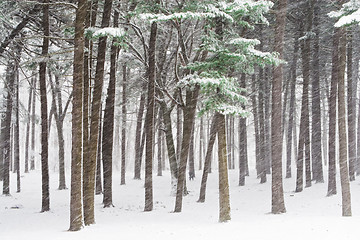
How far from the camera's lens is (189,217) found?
1300 centimetres

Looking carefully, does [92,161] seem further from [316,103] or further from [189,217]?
[316,103]

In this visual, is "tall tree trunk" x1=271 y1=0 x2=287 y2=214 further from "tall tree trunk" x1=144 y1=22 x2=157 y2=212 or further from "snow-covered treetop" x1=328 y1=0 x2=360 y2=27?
"tall tree trunk" x1=144 y1=22 x2=157 y2=212

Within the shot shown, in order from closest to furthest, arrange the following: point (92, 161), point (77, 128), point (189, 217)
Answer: point (77, 128) → point (92, 161) → point (189, 217)

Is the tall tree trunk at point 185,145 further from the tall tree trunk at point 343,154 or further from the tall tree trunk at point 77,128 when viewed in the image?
the tall tree trunk at point 77,128

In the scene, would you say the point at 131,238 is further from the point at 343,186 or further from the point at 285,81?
the point at 285,81

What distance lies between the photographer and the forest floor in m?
9.34

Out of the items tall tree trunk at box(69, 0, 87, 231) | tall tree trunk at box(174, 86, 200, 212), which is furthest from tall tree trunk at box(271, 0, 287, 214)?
tall tree trunk at box(69, 0, 87, 231)

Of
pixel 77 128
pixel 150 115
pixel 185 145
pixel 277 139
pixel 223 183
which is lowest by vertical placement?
pixel 223 183

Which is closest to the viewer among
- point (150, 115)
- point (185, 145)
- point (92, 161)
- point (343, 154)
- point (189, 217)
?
point (92, 161)

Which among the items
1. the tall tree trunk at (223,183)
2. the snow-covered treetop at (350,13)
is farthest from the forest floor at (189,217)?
the snow-covered treetop at (350,13)

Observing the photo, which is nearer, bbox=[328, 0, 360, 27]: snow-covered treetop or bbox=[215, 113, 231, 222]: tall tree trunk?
bbox=[328, 0, 360, 27]: snow-covered treetop

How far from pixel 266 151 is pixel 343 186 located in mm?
10644

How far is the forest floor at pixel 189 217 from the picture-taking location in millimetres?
9344

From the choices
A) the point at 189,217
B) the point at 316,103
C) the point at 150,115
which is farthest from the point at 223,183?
the point at 316,103
